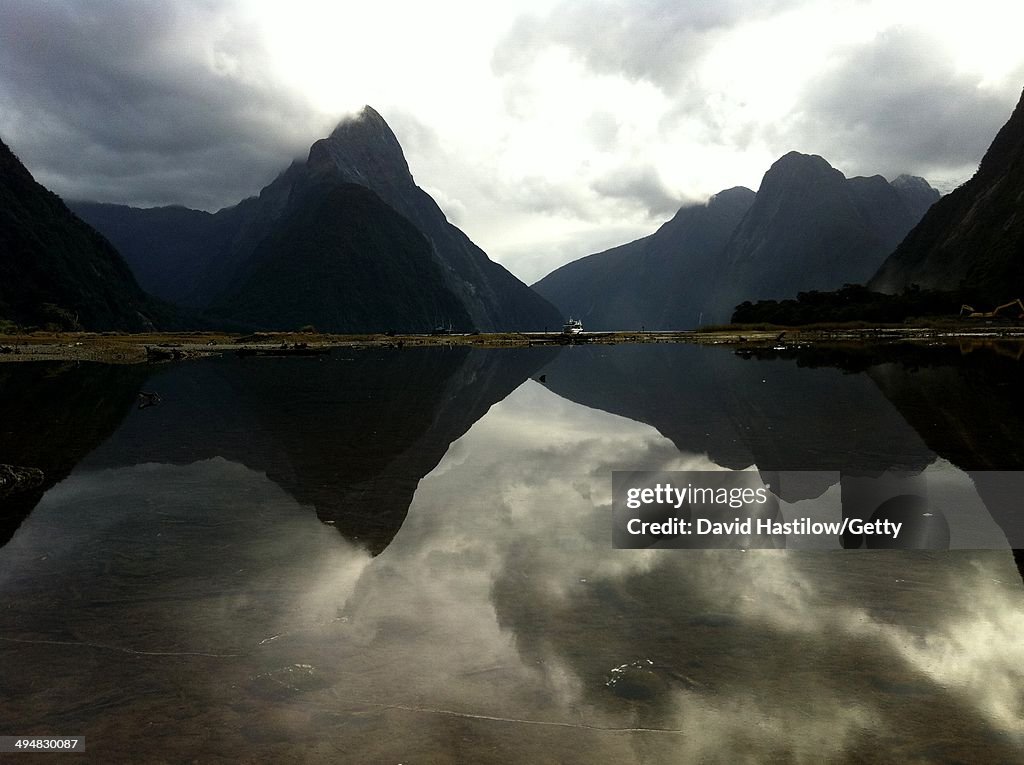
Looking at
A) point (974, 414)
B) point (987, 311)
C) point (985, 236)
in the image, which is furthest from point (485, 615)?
point (985, 236)

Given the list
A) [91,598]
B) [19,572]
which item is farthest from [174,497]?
[91,598]

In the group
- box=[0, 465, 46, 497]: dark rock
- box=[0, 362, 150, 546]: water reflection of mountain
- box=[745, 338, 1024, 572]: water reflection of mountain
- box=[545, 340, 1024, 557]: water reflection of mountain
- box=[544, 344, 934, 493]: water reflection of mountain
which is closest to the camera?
box=[745, 338, 1024, 572]: water reflection of mountain

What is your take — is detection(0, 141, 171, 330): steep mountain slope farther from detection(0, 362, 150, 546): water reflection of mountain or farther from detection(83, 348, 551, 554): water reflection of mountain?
detection(83, 348, 551, 554): water reflection of mountain

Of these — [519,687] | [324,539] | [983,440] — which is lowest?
[519,687]

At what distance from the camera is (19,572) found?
1027 centimetres

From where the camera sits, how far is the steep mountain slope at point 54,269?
145000mm

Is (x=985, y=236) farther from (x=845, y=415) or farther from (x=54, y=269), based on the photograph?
(x=54, y=269)

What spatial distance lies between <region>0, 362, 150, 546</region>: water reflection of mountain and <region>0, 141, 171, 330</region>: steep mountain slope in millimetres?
116350

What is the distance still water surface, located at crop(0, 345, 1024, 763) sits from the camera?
5988 mm

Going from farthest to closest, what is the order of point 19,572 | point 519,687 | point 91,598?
1. point 19,572
2. point 91,598
3. point 519,687

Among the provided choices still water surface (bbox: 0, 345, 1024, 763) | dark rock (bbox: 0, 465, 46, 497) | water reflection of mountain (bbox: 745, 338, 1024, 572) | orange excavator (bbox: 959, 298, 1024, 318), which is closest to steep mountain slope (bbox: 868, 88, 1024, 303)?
orange excavator (bbox: 959, 298, 1024, 318)

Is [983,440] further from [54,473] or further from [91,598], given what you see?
[54,473]

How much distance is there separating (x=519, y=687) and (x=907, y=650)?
467 cm

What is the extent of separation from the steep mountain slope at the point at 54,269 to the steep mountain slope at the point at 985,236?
203815mm
